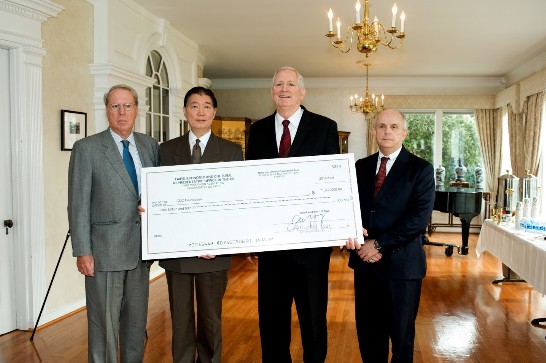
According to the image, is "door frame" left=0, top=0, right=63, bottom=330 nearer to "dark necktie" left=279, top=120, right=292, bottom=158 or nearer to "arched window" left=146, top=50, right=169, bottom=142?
"arched window" left=146, top=50, right=169, bottom=142

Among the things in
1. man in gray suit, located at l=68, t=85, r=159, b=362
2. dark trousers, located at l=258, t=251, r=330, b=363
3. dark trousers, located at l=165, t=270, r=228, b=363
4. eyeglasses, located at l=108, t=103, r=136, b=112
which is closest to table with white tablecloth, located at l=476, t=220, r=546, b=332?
dark trousers, located at l=258, t=251, r=330, b=363

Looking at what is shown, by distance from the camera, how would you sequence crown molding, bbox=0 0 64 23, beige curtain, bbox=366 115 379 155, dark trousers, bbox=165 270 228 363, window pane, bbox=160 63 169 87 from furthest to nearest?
1. beige curtain, bbox=366 115 379 155
2. window pane, bbox=160 63 169 87
3. crown molding, bbox=0 0 64 23
4. dark trousers, bbox=165 270 228 363

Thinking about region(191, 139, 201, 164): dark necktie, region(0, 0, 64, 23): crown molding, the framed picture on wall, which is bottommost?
region(191, 139, 201, 164): dark necktie

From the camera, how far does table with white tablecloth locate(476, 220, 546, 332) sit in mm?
3781

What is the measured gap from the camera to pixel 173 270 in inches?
99.0

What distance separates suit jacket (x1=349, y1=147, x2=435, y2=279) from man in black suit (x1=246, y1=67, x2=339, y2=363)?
0.97 ft

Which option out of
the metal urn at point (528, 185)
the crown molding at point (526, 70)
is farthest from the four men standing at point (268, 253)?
the crown molding at point (526, 70)

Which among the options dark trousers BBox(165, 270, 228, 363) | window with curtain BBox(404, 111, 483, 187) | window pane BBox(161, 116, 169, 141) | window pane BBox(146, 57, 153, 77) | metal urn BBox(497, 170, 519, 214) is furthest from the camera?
window with curtain BBox(404, 111, 483, 187)

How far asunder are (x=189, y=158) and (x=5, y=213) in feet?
7.36

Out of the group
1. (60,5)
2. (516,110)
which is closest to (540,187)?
(516,110)

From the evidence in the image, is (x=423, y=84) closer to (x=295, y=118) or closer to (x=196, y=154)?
(x=295, y=118)

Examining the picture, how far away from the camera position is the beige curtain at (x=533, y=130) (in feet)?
25.2

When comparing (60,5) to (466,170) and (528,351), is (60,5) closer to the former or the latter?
(528,351)

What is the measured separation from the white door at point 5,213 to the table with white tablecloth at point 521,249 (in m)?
4.21
